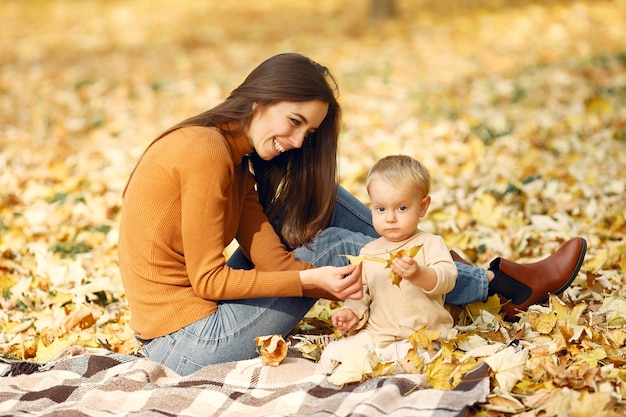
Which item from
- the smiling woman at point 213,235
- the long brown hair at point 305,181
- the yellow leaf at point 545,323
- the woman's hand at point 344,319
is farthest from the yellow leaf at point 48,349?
the yellow leaf at point 545,323

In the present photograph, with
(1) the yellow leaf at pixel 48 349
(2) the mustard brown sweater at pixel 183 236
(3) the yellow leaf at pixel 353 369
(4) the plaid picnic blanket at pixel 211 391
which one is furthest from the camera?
(1) the yellow leaf at pixel 48 349

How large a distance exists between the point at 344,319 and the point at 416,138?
3.69 meters

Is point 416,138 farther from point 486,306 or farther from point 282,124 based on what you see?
point 282,124

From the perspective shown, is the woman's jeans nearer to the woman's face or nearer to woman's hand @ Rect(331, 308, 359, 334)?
woman's hand @ Rect(331, 308, 359, 334)

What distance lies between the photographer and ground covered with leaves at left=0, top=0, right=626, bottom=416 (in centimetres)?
303

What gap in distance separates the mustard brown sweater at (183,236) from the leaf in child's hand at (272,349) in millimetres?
188

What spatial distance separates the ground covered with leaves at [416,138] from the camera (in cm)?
303

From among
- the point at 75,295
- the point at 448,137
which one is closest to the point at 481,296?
the point at 75,295

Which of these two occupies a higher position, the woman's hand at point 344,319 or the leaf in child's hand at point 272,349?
the woman's hand at point 344,319

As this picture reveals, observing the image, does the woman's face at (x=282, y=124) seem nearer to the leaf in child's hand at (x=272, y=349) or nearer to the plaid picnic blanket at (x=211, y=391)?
the leaf in child's hand at (x=272, y=349)

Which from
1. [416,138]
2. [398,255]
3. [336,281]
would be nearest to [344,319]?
[336,281]

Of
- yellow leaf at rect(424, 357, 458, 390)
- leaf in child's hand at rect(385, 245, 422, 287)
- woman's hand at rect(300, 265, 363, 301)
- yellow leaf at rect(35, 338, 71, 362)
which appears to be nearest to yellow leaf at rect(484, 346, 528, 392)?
yellow leaf at rect(424, 357, 458, 390)

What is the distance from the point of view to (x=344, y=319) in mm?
2896

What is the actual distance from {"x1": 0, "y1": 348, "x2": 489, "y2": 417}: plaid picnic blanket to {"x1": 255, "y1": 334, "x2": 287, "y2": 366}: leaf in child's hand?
0.03 meters
